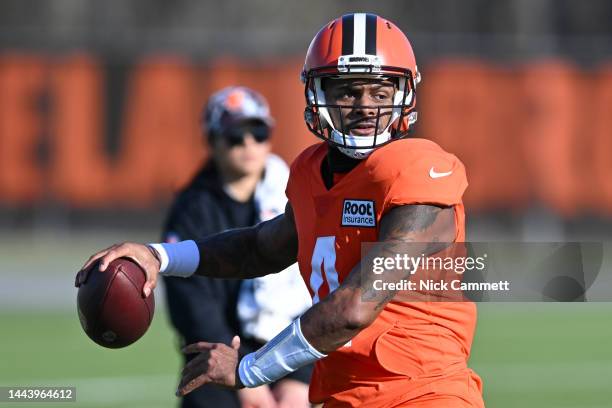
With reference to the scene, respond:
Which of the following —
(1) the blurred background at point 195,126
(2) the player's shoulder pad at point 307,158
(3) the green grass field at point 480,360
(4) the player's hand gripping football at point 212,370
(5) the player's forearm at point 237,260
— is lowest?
(4) the player's hand gripping football at point 212,370

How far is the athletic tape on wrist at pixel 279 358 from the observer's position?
357cm

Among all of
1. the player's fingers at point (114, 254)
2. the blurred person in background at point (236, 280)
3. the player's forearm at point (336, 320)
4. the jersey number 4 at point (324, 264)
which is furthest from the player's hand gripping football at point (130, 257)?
the blurred person in background at point (236, 280)

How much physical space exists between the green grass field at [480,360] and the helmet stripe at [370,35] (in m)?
4.18

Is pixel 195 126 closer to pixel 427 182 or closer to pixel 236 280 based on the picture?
pixel 236 280

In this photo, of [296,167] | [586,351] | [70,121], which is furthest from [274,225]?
[70,121]

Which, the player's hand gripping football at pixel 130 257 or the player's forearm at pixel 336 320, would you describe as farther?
the player's hand gripping football at pixel 130 257

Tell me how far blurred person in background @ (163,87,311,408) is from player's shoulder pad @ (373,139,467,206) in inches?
77.7

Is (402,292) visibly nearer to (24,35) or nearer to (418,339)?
(418,339)

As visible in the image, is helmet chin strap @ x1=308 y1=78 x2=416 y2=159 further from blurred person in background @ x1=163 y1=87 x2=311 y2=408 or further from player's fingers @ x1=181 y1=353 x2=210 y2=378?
blurred person in background @ x1=163 y1=87 x2=311 y2=408

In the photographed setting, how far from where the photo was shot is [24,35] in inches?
631

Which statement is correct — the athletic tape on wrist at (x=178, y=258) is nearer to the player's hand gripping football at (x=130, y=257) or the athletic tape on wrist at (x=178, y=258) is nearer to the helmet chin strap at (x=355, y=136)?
the player's hand gripping football at (x=130, y=257)

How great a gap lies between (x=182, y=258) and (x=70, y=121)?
479 inches

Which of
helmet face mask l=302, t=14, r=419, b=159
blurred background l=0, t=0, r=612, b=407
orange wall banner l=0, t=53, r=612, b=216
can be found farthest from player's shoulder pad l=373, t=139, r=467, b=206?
orange wall banner l=0, t=53, r=612, b=216

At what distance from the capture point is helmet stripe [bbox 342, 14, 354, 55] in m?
3.92
